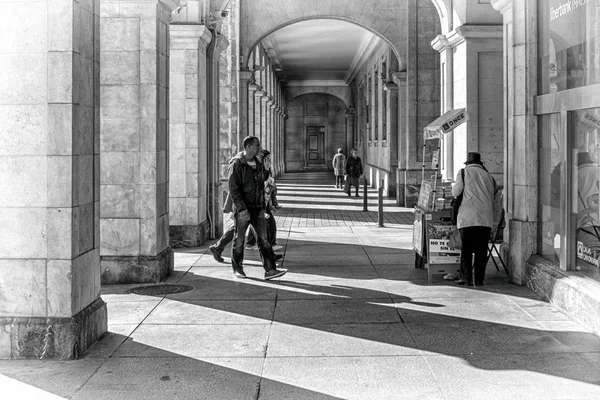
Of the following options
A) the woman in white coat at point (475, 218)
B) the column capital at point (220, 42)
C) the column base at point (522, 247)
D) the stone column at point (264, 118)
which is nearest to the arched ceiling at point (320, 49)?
the stone column at point (264, 118)

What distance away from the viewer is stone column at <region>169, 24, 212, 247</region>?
12.9 metres

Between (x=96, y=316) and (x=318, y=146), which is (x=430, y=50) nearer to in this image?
(x=96, y=316)

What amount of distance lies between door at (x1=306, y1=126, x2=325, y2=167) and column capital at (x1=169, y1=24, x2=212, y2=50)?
144ft

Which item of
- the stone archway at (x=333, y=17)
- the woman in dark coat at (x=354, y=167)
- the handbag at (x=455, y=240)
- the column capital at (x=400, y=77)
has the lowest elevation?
the handbag at (x=455, y=240)

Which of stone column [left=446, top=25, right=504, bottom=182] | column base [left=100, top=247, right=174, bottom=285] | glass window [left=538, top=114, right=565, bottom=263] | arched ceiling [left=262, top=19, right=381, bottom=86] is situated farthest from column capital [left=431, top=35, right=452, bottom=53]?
arched ceiling [left=262, top=19, right=381, bottom=86]

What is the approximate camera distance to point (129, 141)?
9.59 meters

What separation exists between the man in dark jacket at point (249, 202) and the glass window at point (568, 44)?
351 cm

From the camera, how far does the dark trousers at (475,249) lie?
9.12 meters

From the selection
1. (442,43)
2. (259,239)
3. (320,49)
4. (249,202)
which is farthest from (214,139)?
(320,49)

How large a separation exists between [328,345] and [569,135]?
3.47 m

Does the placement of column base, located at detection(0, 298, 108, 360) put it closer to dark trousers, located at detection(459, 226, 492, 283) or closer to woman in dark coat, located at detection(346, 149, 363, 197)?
dark trousers, located at detection(459, 226, 492, 283)

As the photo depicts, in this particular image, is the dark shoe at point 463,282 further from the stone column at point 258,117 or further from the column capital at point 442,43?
the stone column at point 258,117

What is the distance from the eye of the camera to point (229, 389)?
17.0 ft

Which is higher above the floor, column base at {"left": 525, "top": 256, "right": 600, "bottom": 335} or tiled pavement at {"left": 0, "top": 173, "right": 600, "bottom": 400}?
column base at {"left": 525, "top": 256, "right": 600, "bottom": 335}
